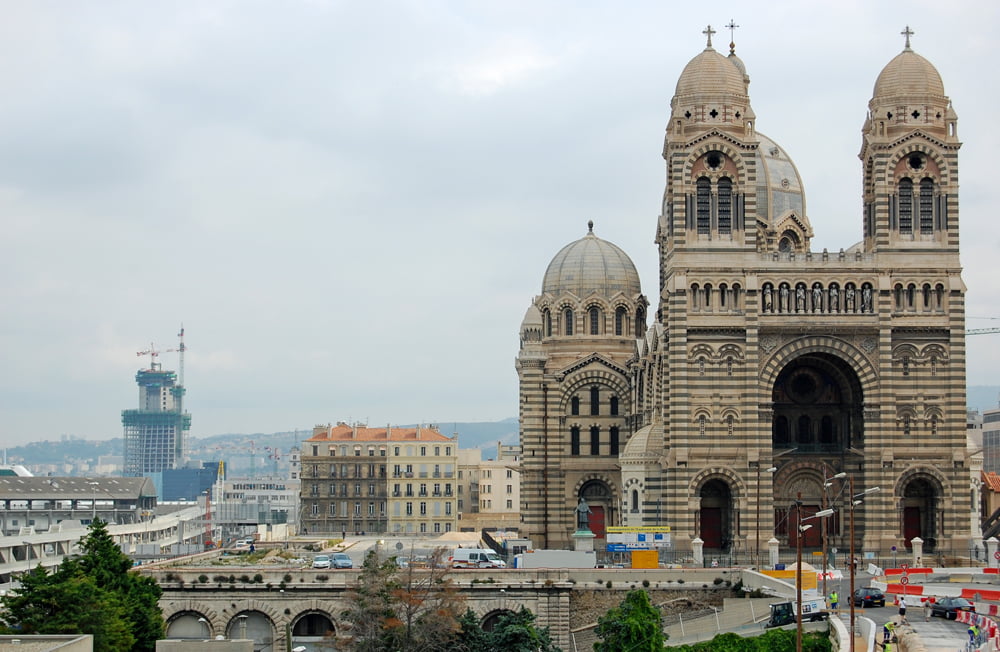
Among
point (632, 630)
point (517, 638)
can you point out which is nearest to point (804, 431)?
point (517, 638)

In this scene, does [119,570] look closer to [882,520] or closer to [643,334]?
[882,520]

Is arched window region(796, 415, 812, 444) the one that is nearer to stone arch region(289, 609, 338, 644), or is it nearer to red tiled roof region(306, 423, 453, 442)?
stone arch region(289, 609, 338, 644)

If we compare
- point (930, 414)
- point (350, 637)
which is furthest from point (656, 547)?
point (350, 637)

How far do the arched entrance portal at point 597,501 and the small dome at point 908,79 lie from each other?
31274 mm

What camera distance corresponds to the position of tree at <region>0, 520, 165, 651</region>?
63.8 metres

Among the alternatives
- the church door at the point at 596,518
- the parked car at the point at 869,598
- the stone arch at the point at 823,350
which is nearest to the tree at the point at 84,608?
the parked car at the point at 869,598

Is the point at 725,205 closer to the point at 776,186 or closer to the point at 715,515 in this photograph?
the point at 776,186

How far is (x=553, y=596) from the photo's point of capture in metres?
82.1

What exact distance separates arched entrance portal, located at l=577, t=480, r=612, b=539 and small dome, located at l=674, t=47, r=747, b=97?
27.8 meters

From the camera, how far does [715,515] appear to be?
93.2 meters

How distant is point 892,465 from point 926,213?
13.9m

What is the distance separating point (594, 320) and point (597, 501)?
12.6 m

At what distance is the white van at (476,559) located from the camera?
8681 centimetres

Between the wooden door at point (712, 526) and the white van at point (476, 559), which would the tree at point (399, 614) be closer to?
the white van at point (476, 559)
